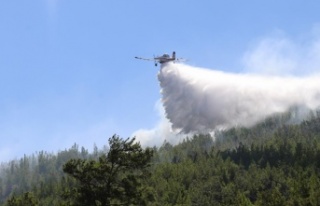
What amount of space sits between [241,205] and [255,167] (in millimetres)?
90549

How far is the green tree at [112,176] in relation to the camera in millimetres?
33406

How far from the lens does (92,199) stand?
33219 millimetres

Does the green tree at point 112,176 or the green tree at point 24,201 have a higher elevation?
the green tree at point 24,201

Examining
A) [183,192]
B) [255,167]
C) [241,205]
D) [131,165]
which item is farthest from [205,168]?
[131,165]

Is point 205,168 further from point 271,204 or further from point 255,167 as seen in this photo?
point 271,204

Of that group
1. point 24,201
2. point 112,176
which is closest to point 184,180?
point 24,201

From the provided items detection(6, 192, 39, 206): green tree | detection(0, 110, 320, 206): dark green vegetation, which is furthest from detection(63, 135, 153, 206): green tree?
detection(6, 192, 39, 206): green tree

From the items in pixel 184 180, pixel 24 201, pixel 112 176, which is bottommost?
pixel 112 176

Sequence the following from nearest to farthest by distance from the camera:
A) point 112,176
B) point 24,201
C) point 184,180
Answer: point 112,176 < point 24,201 < point 184,180

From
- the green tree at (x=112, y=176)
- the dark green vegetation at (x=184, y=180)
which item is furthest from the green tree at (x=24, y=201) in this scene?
the green tree at (x=112, y=176)

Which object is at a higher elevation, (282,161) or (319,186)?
(282,161)

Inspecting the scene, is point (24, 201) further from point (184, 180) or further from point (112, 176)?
point (184, 180)

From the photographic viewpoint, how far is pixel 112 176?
3366 cm

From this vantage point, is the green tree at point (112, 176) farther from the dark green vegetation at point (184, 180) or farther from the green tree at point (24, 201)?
the green tree at point (24, 201)
